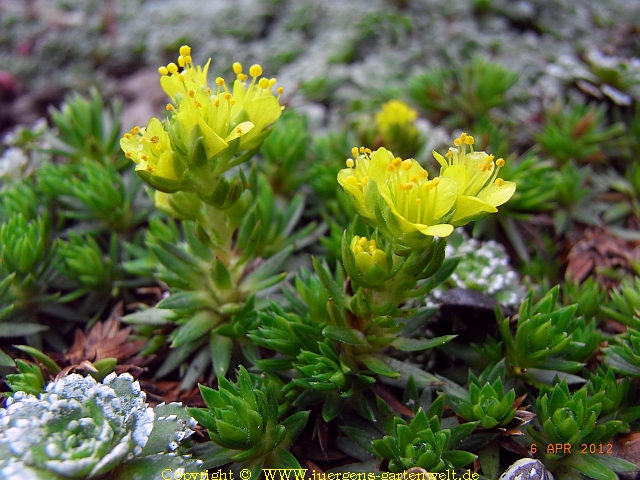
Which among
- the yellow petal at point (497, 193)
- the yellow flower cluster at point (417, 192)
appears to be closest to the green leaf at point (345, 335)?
the yellow flower cluster at point (417, 192)

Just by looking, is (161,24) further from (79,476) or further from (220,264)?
(79,476)

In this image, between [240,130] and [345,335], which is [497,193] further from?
[240,130]

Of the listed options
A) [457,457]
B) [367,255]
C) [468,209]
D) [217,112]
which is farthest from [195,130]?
[457,457]

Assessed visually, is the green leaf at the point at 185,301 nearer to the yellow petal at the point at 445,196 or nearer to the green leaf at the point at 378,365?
the green leaf at the point at 378,365

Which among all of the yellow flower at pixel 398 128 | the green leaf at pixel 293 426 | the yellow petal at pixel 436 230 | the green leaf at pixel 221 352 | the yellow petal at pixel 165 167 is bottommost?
the green leaf at pixel 293 426

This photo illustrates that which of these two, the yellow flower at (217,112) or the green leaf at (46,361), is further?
the green leaf at (46,361)

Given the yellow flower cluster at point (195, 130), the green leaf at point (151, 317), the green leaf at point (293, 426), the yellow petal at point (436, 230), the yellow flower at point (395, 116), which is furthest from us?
the yellow flower at point (395, 116)

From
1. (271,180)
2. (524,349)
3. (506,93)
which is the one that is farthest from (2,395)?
(506,93)
